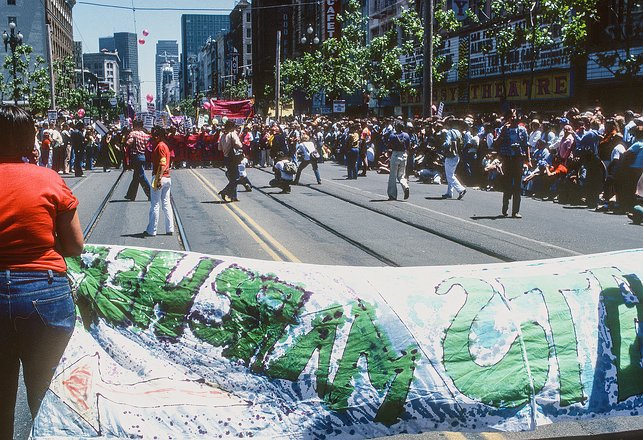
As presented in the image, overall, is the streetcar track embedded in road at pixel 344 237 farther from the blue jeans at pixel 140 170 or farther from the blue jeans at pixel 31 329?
the blue jeans at pixel 31 329

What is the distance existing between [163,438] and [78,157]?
27.5 metres

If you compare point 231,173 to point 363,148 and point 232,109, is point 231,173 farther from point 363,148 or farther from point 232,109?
point 232,109

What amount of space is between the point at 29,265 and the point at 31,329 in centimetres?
27

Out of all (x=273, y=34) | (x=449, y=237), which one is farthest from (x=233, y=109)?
(x=273, y=34)

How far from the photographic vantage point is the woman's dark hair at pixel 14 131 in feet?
11.2

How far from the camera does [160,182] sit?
12789 millimetres

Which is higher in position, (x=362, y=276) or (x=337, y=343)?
(x=362, y=276)

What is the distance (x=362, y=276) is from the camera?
4.18 m

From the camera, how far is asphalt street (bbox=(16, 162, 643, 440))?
11125 mm

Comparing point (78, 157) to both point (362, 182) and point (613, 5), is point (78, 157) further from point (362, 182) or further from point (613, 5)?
point (613, 5)

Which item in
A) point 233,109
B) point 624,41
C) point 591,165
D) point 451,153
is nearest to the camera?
point 591,165

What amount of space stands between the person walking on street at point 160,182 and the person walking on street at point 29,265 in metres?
9.35

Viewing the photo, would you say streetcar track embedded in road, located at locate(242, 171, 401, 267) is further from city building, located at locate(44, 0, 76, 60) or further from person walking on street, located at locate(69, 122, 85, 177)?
city building, located at locate(44, 0, 76, 60)

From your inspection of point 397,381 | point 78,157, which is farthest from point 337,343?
point 78,157
